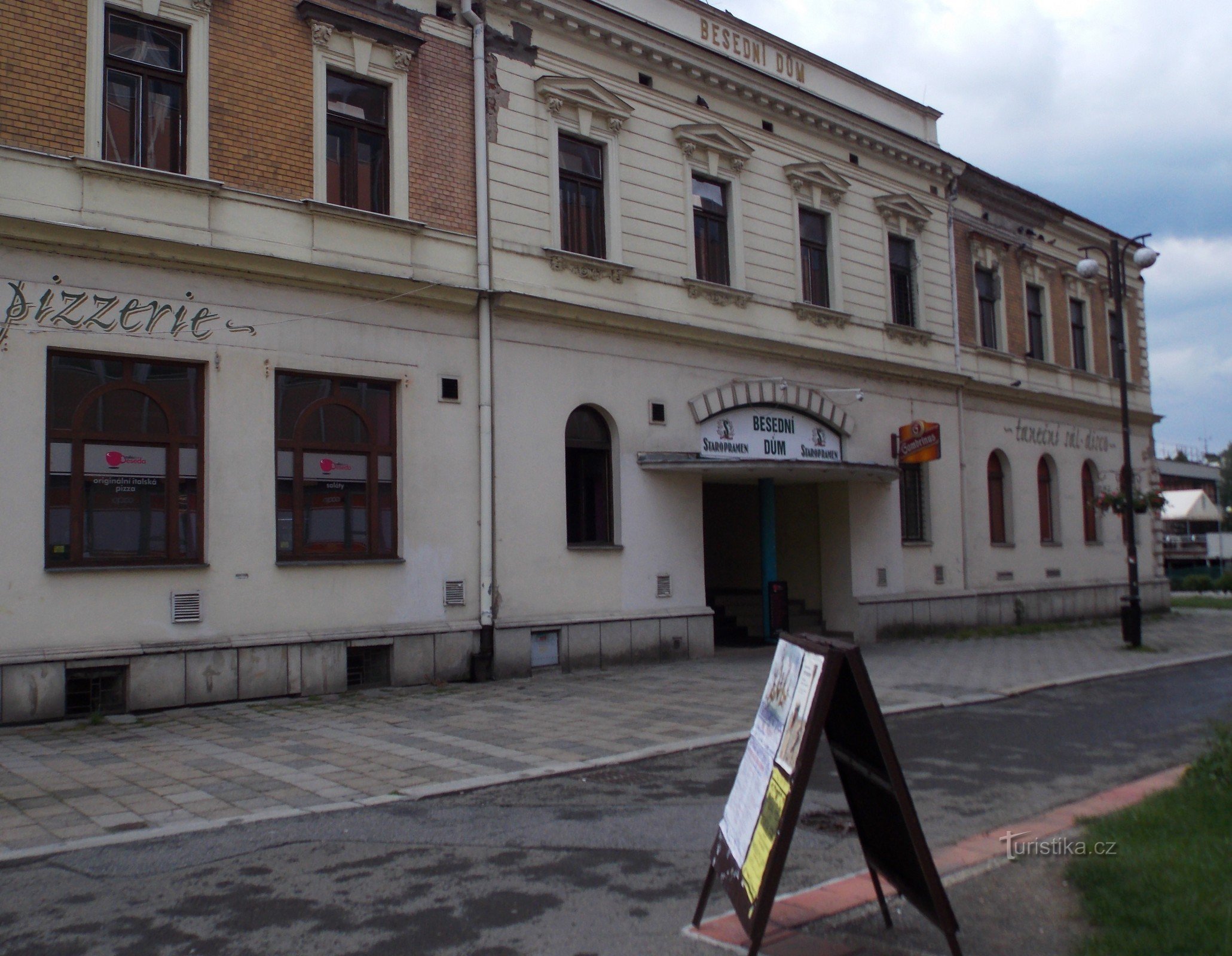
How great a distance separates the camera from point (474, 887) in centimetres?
548

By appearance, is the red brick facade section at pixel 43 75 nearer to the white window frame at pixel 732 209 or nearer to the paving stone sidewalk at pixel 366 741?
the paving stone sidewalk at pixel 366 741

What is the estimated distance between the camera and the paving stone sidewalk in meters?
7.34

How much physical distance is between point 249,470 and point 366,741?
13.6ft

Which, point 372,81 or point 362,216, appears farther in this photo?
point 372,81

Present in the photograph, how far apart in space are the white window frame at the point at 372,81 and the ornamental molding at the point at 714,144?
17.1 feet

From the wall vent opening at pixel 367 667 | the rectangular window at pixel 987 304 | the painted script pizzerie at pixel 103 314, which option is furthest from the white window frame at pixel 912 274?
the painted script pizzerie at pixel 103 314

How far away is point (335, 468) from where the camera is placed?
1334 cm

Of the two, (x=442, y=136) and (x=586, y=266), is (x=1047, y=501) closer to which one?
(x=586, y=266)

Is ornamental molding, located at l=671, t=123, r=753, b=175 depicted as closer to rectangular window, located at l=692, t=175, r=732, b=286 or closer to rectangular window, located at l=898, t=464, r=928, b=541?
rectangular window, located at l=692, t=175, r=732, b=286

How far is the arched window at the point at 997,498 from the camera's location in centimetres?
2425

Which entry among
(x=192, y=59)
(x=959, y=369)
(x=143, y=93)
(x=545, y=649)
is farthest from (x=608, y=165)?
(x=959, y=369)

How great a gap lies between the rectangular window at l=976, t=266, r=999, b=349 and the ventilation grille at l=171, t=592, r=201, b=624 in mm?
18520

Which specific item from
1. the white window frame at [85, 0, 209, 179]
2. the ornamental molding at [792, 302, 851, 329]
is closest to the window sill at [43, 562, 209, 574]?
the white window frame at [85, 0, 209, 179]

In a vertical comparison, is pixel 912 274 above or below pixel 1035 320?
above
